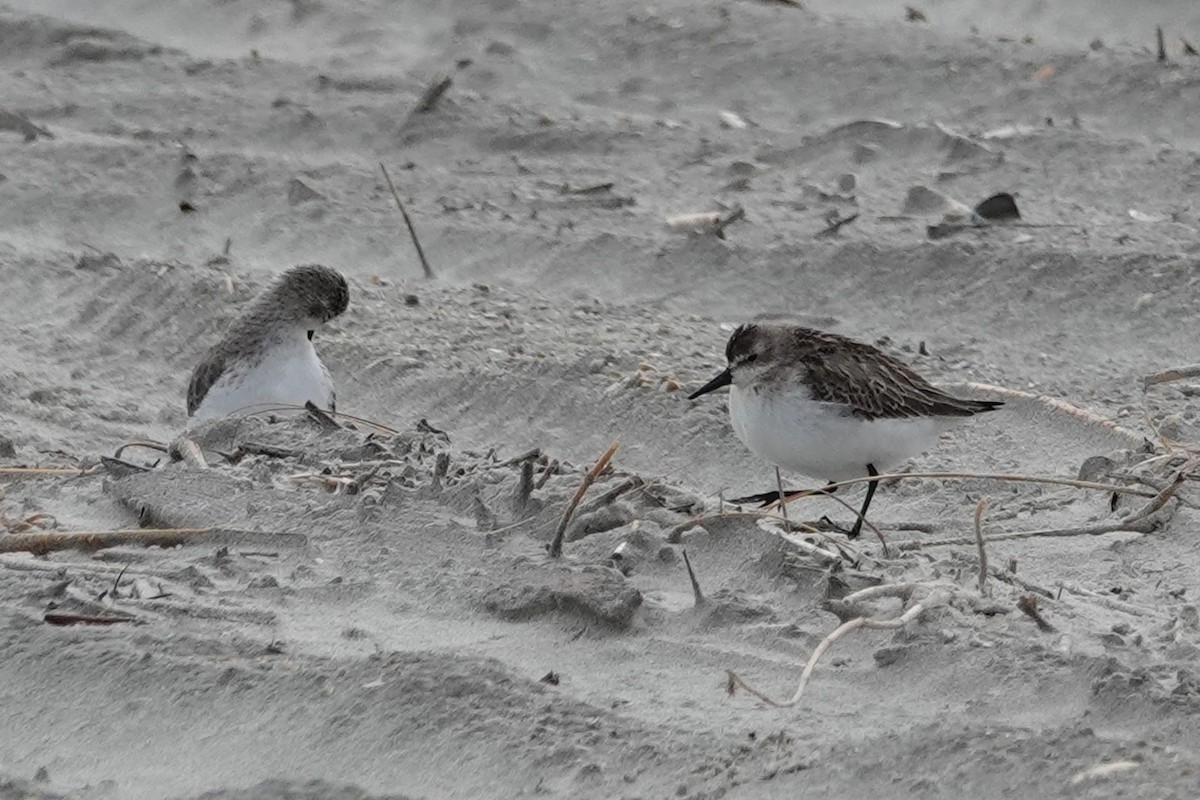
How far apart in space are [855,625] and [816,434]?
4.48 feet

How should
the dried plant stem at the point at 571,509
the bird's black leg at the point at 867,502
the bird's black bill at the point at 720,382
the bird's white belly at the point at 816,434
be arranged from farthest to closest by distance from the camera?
the bird's black bill at the point at 720,382, the bird's white belly at the point at 816,434, the bird's black leg at the point at 867,502, the dried plant stem at the point at 571,509

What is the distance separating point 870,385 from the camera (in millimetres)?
5621

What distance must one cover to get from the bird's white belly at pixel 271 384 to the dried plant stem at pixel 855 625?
2836mm

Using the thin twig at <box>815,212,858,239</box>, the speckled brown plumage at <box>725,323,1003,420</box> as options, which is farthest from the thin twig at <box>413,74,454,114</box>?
the speckled brown plumage at <box>725,323,1003,420</box>

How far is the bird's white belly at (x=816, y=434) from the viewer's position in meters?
5.55

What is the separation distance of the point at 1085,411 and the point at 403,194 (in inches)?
148

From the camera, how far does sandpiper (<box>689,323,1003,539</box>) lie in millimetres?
5555

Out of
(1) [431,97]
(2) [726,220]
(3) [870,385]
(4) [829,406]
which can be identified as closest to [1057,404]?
(3) [870,385]

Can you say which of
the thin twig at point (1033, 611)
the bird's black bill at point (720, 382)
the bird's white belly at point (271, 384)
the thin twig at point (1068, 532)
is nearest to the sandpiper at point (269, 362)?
the bird's white belly at point (271, 384)

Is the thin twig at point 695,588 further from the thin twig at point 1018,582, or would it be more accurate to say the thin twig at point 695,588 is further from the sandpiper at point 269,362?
the sandpiper at point 269,362

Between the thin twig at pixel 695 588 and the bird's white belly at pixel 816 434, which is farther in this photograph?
the bird's white belly at pixel 816 434

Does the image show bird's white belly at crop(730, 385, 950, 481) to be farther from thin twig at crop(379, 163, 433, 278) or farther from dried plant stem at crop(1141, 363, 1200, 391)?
thin twig at crop(379, 163, 433, 278)

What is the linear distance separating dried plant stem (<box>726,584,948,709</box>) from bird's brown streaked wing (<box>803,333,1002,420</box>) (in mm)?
1249

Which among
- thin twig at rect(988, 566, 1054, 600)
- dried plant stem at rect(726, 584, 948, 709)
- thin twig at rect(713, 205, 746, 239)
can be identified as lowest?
thin twig at rect(713, 205, 746, 239)
